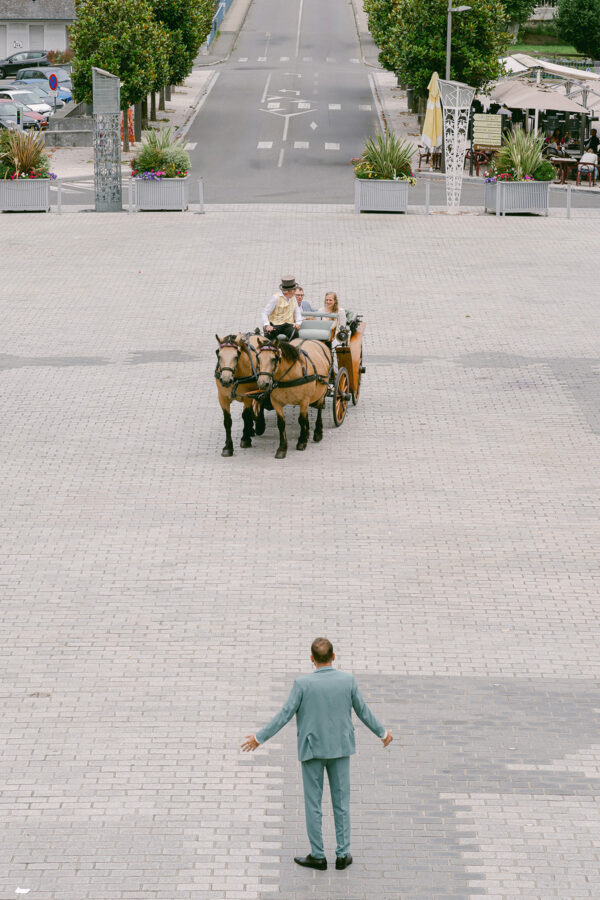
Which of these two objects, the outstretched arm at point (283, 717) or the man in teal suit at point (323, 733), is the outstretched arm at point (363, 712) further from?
the outstretched arm at point (283, 717)

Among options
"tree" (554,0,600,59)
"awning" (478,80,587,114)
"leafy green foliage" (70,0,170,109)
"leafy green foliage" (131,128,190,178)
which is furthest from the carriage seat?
"tree" (554,0,600,59)

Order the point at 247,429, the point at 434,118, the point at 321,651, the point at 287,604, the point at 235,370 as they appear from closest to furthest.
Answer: the point at 321,651, the point at 287,604, the point at 235,370, the point at 247,429, the point at 434,118

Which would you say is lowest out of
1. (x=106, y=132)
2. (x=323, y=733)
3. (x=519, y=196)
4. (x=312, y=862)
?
(x=312, y=862)

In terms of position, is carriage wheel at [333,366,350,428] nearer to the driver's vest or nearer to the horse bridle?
the driver's vest

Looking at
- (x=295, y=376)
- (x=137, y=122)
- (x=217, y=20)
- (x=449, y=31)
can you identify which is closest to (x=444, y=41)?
(x=449, y=31)

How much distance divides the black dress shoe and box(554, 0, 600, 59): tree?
243ft

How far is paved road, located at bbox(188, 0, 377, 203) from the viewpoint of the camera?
39.3 meters

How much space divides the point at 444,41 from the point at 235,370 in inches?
1343

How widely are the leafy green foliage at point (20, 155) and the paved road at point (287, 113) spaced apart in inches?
215

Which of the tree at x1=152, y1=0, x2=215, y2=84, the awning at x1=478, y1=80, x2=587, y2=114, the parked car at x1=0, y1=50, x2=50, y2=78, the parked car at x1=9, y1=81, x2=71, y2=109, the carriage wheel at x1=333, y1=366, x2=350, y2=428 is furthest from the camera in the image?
the parked car at x1=0, y1=50, x2=50, y2=78

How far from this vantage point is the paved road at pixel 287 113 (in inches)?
1548

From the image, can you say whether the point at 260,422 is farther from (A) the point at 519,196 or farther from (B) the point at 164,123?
(B) the point at 164,123

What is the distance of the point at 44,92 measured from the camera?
5716cm

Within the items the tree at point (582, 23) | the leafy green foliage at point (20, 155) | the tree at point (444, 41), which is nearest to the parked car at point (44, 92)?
the tree at point (444, 41)
